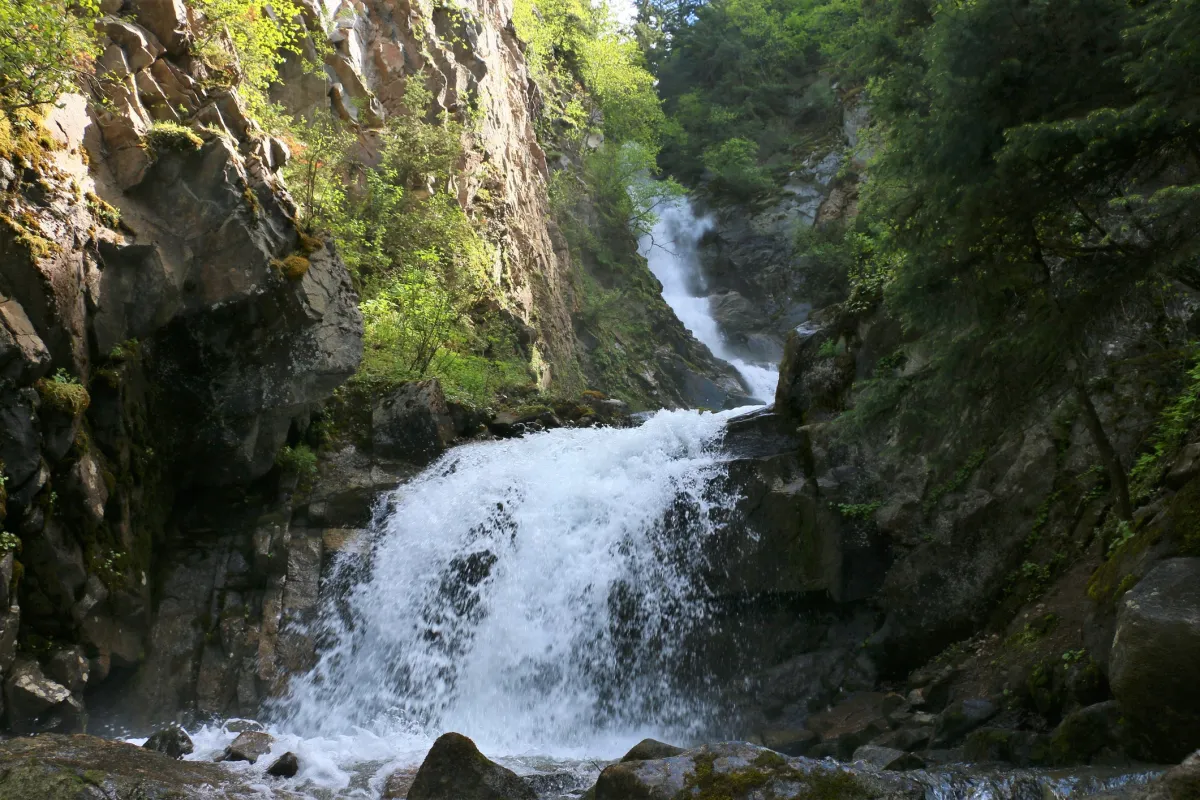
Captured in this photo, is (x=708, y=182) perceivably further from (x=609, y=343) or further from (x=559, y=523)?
(x=559, y=523)

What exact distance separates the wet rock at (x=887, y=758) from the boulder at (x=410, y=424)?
345 inches

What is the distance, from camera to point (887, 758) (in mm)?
6438

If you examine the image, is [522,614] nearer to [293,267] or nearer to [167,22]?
[293,267]

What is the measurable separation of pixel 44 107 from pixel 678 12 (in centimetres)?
4100

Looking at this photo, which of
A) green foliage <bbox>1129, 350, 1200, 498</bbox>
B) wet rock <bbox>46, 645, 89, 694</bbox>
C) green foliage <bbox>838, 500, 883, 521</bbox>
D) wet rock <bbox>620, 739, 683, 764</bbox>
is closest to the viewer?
wet rock <bbox>620, 739, 683, 764</bbox>

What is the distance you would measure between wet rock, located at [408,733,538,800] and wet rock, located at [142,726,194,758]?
140 inches

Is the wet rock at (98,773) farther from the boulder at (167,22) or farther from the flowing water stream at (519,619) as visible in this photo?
→ the boulder at (167,22)

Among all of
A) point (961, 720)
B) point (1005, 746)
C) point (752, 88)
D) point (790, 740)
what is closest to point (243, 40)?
point (790, 740)

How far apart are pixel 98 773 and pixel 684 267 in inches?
1223

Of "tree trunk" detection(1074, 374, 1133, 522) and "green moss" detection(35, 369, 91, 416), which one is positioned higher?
"green moss" detection(35, 369, 91, 416)

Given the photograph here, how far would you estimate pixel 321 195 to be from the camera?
14.1m

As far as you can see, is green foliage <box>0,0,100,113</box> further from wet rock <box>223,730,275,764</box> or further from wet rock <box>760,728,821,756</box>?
wet rock <box>760,728,821,756</box>

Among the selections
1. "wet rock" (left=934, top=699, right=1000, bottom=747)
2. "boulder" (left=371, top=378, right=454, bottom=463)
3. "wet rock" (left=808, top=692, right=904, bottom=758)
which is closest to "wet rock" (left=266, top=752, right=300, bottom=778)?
"wet rock" (left=808, top=692, right=904, bottom=758)

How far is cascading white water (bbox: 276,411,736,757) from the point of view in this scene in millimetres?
9781
